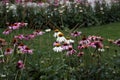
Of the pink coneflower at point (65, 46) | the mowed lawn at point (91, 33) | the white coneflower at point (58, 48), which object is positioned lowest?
the mowed lawn at point (91, 33)

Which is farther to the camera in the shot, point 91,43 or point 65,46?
point 91,43

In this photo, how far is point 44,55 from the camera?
520 centimetres

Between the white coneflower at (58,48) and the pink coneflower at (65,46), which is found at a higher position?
the white coneflower at (58,48)

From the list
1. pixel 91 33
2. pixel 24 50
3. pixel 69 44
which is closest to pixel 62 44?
pixel 69 44

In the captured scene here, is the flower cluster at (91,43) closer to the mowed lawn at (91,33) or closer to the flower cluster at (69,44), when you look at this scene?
the flower cluster at (69,44)

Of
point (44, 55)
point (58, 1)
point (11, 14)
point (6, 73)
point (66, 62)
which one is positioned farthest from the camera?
point (58, 1)

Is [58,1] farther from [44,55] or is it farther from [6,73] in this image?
[6,73]

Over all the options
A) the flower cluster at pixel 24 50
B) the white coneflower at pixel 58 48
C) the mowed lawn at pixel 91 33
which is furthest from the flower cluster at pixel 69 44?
the mowed lawn at pixel 91 33

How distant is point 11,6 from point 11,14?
0.63ft

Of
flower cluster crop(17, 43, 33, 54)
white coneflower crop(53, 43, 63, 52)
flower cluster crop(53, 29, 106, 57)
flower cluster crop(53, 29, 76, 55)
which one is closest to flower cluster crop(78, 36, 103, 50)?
flower cluster crop(53, 29, 106, 57)

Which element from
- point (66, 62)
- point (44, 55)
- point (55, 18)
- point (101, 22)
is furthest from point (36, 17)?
point (66, 62)

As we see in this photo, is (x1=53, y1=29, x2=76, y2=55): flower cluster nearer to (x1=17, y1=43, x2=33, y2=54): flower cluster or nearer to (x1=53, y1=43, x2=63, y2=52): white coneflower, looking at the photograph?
(x1=53, y1=43, x2=63, y2=52): white coneflower

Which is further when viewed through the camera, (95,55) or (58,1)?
(58,1)

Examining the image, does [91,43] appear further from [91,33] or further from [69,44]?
[91,33]
